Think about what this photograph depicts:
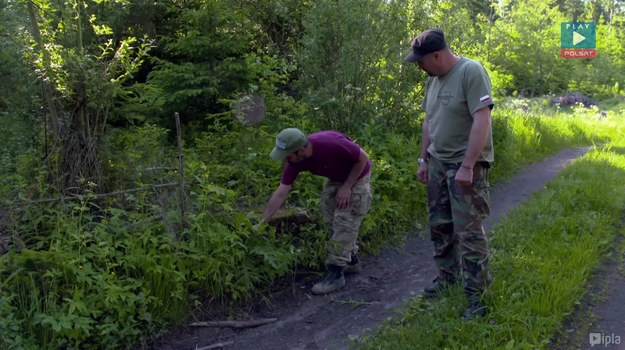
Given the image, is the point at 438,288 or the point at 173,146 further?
the point at 173,146

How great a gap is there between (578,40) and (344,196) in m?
22.6

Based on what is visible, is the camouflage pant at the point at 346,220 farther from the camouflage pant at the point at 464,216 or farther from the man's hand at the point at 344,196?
the camouflage pant at the point at 464,216

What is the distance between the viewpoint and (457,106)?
3.78m

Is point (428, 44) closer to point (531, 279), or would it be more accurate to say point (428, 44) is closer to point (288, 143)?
point (288, 143)

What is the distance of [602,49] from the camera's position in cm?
2611

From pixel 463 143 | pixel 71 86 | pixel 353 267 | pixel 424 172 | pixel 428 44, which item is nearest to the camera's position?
pixel 428 44

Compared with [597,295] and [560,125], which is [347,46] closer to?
[597,295]

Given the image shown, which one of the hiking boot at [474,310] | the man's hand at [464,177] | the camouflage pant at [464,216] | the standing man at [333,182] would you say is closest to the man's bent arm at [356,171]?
the standing man at [333,182]

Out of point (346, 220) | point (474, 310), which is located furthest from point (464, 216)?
point (346, 220)

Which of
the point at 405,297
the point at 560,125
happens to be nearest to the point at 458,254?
the point at 405,297

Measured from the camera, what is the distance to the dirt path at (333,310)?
4.25 meters

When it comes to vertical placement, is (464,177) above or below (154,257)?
above

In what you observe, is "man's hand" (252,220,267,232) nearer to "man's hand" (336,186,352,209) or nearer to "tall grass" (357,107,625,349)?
"man's hand" (336,186,352,209)

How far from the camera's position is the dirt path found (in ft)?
13.9
